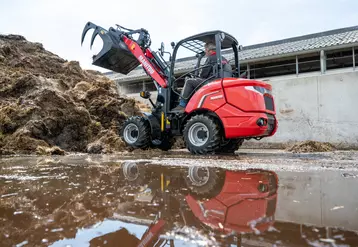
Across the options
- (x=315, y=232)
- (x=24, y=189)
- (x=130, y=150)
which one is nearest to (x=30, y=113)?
(x=130, y=150)

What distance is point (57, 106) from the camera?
606 cm

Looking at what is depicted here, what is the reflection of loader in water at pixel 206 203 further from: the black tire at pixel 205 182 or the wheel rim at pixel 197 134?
the wheel rim at pixel 197 134

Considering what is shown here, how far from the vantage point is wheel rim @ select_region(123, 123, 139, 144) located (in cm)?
642

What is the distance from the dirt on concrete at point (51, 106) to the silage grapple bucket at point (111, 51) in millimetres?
917

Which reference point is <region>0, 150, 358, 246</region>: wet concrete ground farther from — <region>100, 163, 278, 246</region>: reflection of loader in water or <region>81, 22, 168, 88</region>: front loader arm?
<region>81, 22, 168, 88</region>: front loader arm

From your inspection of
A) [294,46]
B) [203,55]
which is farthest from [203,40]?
[294,46]

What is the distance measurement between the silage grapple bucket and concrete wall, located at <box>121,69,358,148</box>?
542 centimetres

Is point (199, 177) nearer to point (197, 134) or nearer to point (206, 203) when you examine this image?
point (206, 203)

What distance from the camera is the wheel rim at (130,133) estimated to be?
642 centimetres

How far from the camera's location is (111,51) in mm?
6637

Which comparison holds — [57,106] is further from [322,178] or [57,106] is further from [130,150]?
[322,178]

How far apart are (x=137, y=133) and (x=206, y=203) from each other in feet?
16.6

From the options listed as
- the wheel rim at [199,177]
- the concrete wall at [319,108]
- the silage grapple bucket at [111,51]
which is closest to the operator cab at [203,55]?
the silage grapple bucket at [111,51]

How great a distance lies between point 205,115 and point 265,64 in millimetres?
7707
